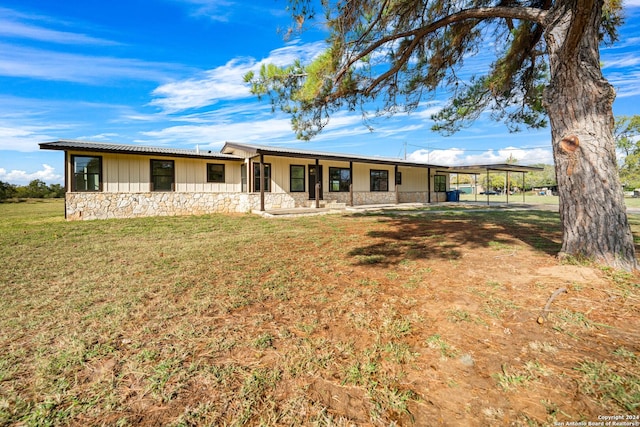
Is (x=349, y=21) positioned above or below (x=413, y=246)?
above


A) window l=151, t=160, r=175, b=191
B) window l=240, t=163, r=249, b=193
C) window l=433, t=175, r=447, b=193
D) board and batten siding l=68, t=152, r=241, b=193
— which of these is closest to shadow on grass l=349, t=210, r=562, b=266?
window l=240, t=163, r=249, b=193

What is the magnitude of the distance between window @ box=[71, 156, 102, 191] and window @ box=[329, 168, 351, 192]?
11.8m

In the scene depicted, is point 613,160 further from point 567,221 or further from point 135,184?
point 135,184

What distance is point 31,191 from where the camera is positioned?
1149 inches

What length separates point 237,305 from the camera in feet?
11.0

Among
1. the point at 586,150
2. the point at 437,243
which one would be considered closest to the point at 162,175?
the point at 437,243

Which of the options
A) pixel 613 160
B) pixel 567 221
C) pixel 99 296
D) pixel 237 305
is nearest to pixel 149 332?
pixel 237 305

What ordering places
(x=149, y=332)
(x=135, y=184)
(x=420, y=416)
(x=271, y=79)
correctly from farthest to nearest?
(x=135, y=184), (x=271, y=79), (x=149, y=332), (x=420, y=416)

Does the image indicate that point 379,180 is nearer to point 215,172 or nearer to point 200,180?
point 215,172

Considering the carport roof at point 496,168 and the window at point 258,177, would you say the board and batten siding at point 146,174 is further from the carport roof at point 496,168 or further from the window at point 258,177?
the carport roof at point 496,168

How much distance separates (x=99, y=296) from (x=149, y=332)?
146 centimetres

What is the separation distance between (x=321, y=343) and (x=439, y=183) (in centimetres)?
2552

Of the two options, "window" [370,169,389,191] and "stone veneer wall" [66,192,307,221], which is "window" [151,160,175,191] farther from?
"window" [370,169,389,191]

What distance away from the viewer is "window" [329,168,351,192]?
61.4 feet
